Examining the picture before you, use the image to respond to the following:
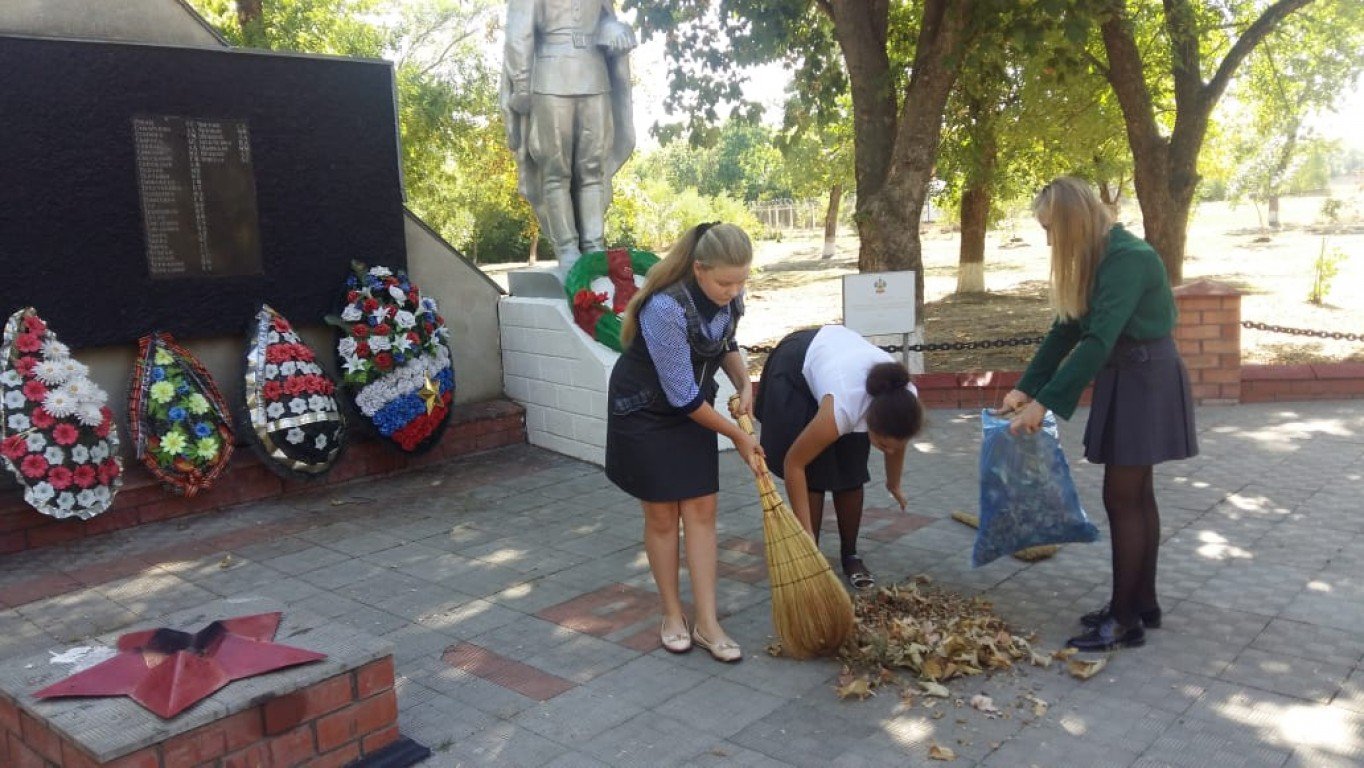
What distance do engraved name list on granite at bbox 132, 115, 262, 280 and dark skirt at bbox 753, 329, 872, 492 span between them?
141 inches

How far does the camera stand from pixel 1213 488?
19.4ft

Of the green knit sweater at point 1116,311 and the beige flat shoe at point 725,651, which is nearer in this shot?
the green knit sweater at point 1116,311

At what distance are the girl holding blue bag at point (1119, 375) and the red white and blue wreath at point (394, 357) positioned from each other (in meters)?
4.02

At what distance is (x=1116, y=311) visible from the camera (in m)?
3.61

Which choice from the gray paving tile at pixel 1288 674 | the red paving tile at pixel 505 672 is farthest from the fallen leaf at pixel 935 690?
the red paving tile at pixel 505 672

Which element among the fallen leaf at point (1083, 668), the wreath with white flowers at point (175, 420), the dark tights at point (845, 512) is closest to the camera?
the fallen leaf at point (1083, 668)

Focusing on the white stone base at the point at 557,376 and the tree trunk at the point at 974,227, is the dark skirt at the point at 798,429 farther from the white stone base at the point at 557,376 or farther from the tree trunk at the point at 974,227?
the tree trunk at the point at 974,227

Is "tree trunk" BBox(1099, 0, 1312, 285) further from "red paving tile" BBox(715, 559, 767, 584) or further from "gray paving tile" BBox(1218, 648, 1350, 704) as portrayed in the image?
"gray paving tile" BBox(1218, 648, 1350, 704)

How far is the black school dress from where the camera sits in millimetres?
3752

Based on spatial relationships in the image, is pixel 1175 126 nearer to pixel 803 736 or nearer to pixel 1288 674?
pixel 1288 674

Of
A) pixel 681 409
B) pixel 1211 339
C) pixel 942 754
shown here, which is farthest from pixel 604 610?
pixel 1211 339

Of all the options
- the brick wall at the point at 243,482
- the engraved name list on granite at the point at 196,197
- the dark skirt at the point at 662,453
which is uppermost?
the engraved name list on granite at the point at 196,197

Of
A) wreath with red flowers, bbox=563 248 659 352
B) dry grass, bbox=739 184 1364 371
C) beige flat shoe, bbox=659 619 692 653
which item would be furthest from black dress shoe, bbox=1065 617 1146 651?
dry grass, bbox=739 184 1364 371

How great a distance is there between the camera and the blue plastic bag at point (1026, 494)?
4.36 m
